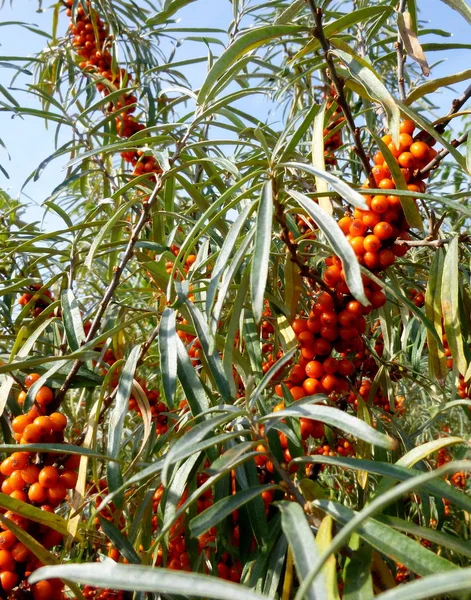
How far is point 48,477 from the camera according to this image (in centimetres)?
69

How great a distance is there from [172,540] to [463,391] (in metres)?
0.71

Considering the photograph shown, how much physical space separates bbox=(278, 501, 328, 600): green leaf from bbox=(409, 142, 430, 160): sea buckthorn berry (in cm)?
52

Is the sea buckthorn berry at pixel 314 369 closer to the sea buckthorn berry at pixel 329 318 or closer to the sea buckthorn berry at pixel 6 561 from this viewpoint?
the sea buckthorn berry at pixel 329 318

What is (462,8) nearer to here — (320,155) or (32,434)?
(320,155)

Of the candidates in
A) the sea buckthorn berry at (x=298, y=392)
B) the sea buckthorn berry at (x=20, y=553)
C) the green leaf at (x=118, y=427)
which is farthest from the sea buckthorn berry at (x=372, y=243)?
the sea buckthorn berry at (x=20, y=553)

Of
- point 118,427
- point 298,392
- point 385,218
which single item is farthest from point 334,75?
point 118,427

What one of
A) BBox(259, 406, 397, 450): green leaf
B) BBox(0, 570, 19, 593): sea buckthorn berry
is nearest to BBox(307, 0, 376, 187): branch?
BBox(259, 406, 397, 450): green leaf

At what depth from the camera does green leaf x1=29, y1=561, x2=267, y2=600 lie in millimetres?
354

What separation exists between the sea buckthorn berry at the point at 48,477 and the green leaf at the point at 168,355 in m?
0.17

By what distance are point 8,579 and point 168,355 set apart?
333mm

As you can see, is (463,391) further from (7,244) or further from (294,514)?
(7,244)

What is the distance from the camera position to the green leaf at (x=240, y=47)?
71cm

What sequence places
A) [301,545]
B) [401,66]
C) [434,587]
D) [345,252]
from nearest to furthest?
1. [434,587]
2. [301,545]
3. [345,252]
4. [401,66]

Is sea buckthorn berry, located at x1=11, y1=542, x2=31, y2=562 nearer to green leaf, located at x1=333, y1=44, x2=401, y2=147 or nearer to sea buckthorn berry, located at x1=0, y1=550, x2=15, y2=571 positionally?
sea buckthorn berry, located at x1=0, y1=550, x2=15, y2=571
